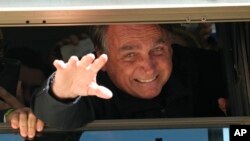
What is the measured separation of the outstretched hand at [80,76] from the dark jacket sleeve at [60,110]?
4.5 inches

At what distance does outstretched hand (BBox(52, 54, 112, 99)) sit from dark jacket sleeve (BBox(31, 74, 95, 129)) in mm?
114

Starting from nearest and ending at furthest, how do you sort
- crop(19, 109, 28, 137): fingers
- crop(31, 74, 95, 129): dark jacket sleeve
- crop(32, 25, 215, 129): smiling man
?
crop(31, 74, 95, 129): dark jacket sleeve, crop(19, 109, 28, 137): fingers, crop(32, 25, 215, 129): smiling man

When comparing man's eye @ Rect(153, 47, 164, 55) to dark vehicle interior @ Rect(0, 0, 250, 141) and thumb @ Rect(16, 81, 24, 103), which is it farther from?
thumb @ Rect(16, 81, 24, 103)

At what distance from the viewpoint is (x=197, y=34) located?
9.21ft

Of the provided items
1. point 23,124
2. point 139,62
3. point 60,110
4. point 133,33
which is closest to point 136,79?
point 139,62

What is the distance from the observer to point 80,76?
233 centimetres

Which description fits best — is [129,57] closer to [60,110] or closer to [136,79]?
[136,79]

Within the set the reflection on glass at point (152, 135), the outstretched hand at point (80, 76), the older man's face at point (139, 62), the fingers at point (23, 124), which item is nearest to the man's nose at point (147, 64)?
the older man's face at point (139, 62)

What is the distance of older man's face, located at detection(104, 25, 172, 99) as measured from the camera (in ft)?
9.52

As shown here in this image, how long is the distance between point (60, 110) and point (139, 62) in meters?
0.56

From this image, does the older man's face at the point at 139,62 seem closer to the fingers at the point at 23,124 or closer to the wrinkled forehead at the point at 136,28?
the wrinkled forehead at the point at 136,28

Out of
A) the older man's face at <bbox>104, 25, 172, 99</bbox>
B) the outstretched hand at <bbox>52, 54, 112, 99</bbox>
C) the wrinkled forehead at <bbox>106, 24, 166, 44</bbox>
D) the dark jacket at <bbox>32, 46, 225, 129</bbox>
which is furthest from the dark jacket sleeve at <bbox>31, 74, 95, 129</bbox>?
the wrinkled forehead at <bbox>106, 24, 166, 44</bbox>

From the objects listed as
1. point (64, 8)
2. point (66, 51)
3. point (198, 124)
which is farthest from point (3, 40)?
point (198, 124)

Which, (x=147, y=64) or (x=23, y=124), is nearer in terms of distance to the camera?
(x=23, y=124)
